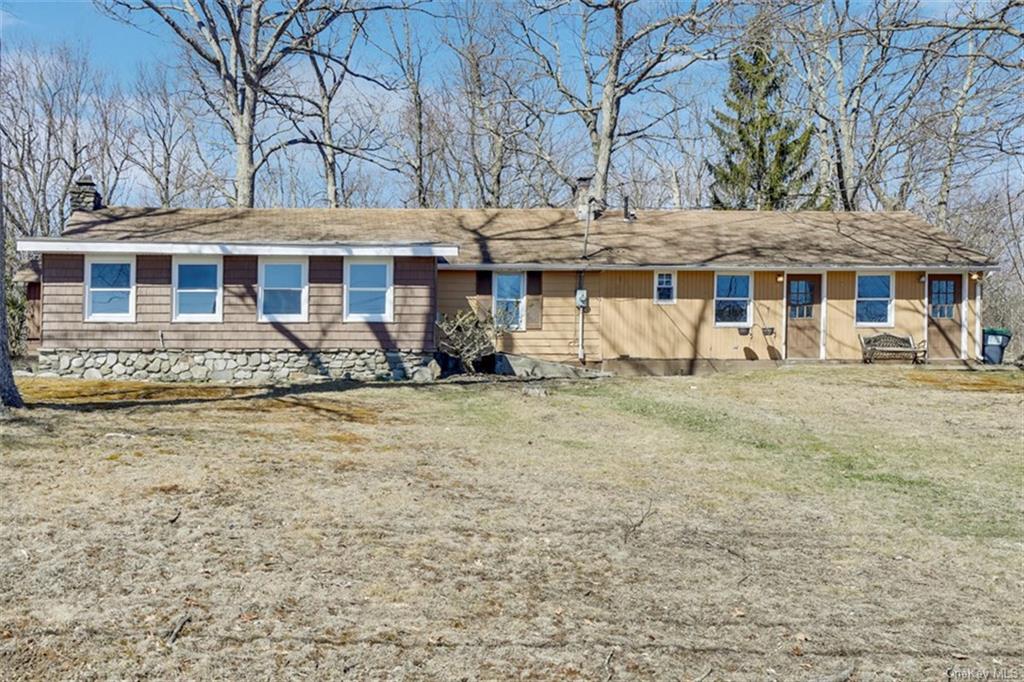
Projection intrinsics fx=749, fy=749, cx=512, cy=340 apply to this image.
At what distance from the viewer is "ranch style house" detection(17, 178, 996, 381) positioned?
47.8 feet

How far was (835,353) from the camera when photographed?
17.1 m

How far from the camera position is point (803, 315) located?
17.1 metres

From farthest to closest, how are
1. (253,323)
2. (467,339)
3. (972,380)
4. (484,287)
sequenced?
(484,287) < (467,339) < (253,323) < (972,380)

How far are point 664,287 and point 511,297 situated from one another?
346cm

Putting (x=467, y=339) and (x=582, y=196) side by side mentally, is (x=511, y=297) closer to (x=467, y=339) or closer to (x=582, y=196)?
(x=467, y=339)

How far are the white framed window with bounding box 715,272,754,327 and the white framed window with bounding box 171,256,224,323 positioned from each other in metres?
10.6

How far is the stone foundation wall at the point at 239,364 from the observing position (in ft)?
47.5

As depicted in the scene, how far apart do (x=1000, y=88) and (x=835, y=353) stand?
8592 mm

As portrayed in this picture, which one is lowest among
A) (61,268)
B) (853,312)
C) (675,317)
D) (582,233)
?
(675,317)

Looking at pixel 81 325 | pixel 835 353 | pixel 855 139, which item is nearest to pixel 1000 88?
pixel 835 353

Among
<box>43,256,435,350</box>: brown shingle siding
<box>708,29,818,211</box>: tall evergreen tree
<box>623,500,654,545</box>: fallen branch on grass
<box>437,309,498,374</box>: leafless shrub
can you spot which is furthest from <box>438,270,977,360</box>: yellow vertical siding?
<box>623,500,654,545</box>: fallen branch on grass

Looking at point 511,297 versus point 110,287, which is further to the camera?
point 511,297

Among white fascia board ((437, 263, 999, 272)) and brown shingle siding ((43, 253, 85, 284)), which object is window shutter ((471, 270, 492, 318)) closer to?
white fascia board ((437, 263, 999, 272))

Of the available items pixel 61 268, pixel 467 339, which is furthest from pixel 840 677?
pixel 61 268
